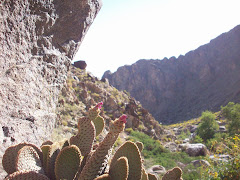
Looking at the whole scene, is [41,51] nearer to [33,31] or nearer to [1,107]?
[33,31]

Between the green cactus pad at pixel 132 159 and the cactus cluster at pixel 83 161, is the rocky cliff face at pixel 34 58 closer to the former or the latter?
the cactus cluster at pixel 83 161

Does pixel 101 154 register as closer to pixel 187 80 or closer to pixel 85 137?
pixel 85 137

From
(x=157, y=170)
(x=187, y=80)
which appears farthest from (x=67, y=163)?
(x=187, y=80)

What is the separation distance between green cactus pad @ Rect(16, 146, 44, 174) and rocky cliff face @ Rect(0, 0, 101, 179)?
0.86 m

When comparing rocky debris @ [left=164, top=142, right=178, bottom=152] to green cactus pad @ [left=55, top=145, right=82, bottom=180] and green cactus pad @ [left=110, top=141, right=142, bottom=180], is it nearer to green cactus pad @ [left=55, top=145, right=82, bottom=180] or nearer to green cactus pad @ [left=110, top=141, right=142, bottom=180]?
green cactus pad @ [left=110, top=141, right=142, bottom=180]

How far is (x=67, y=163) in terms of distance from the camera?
1.63m

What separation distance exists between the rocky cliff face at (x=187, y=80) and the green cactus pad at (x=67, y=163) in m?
65.4

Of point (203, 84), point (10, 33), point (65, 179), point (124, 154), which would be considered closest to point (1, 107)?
point (10, 33)

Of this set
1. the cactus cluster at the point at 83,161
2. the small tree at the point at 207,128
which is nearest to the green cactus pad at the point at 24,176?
the cactus cluster at the point at 83,161

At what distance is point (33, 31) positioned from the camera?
10.9 feet

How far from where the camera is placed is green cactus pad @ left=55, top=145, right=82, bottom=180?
63.8 inches

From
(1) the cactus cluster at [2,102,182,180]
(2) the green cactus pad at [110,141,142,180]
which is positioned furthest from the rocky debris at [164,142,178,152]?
(2) the green cactus pad at [110,141,142,180]

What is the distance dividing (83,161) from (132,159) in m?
0.46

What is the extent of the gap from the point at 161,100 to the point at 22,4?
90833 mm
